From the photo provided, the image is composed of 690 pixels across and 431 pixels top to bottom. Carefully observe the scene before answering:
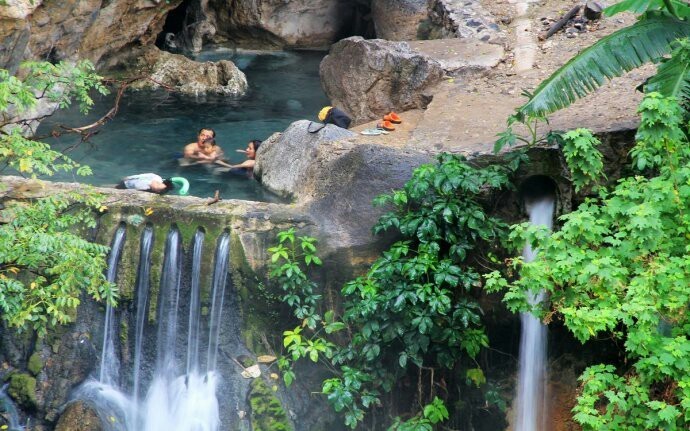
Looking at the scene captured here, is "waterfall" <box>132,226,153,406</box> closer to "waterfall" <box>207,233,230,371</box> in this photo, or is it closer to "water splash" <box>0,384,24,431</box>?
"waterfall" <box>207,233,230,371</box>

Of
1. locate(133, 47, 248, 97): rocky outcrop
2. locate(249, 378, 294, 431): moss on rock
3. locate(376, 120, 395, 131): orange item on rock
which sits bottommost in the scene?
locate(249, 378, 294, 431): moss on rock

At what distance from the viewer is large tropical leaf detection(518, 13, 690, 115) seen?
9516mm

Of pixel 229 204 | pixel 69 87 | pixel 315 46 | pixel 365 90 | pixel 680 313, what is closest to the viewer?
pixel 680 313

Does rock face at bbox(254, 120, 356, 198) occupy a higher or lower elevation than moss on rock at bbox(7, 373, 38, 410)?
higher

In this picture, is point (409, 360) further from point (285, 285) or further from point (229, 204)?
point (229, 204)

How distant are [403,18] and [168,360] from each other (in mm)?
7769

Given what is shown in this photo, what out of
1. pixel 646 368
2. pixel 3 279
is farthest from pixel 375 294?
pixel 3 279

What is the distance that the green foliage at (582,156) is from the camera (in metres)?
9.15

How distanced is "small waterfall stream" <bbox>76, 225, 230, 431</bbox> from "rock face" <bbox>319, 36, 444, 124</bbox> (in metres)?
3.94

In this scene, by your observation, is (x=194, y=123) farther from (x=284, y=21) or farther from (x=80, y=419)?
(x=80, y=419)

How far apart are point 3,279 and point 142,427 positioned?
9.57ft

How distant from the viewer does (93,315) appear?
1041 centimetres

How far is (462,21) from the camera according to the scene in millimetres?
14531

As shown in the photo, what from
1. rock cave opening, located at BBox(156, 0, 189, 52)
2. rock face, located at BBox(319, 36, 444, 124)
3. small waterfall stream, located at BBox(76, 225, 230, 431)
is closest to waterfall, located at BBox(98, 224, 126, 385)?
small waterfall stream, located at BBox(76, 225, 230, 431)
